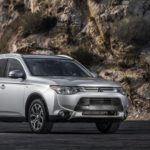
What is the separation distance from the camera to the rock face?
29.5m

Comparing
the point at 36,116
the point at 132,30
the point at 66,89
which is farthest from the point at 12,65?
the point at 132,30

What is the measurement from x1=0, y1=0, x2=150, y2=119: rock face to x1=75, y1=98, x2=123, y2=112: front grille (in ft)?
38.4

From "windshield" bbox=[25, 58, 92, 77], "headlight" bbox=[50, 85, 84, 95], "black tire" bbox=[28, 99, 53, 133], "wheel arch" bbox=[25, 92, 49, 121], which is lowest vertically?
"black tire" bbox=[28, 99, 53, 133]

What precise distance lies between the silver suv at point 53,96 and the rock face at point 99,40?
36.6 ft

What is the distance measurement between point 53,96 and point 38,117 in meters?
0.66

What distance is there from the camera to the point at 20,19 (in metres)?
36.1

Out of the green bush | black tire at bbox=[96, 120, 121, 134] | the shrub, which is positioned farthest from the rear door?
the green bush

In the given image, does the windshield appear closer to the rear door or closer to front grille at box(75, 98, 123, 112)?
the rear door

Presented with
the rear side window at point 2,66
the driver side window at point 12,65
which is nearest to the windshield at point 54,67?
the driver side window at point 12,65

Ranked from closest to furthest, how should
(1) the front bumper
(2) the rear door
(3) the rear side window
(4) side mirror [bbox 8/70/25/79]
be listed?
(1) the front bumper, (4) side mirror [bbox 8/70/25/79], (2) the rear door, (3) the rear side window

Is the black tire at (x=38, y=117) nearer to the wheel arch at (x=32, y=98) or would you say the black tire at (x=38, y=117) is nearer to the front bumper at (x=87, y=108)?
the wheel arch at (x=32, y=98)

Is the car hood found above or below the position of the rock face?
above

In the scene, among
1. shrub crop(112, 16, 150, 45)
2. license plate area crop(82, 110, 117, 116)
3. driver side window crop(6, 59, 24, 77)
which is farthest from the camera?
shrub crop(112, 16, 150, 45)

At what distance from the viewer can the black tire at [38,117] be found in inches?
644
